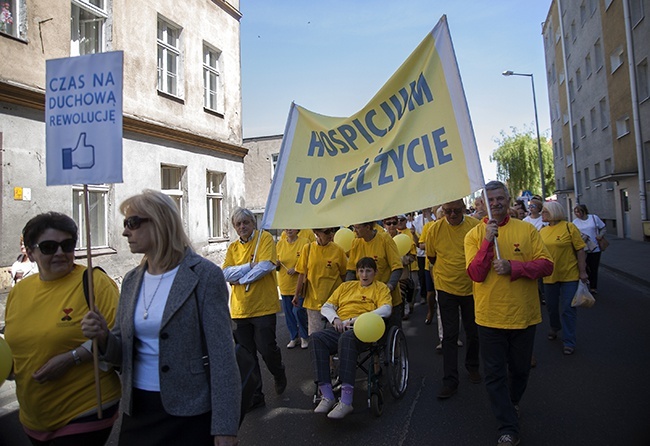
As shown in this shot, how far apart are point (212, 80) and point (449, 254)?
42.8 ft

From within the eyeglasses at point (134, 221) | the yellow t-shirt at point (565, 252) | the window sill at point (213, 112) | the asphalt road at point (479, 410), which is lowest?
the asphalt road at point (479, 410)

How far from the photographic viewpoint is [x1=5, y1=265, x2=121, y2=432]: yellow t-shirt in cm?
246

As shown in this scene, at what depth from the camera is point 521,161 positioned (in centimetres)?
4634

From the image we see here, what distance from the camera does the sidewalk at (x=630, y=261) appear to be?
11734 millimetres

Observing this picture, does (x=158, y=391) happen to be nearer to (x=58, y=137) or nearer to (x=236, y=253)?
(x=58, y=137)

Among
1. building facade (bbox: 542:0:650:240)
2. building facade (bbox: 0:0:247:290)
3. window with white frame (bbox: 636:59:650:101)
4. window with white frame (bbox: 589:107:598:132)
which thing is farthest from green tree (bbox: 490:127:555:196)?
building facade (bbox: 0:0:247:290)

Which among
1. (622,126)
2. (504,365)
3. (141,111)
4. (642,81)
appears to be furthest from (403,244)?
(622,126)

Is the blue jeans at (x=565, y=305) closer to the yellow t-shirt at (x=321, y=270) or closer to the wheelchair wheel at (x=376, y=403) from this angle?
the yellow t-shirt at (x=321, y=270)

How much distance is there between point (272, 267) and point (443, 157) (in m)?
2.18

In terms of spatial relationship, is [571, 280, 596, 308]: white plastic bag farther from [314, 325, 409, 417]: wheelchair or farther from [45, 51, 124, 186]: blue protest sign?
[45, 51, 124, 186]: blue protest sign

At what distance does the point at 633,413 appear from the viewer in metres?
4.14

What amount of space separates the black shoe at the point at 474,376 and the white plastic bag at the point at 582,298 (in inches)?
63.4

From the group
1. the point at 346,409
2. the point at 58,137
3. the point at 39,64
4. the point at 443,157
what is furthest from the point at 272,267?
the point at 39,64

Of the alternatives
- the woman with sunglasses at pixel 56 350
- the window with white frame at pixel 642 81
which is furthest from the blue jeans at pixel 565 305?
the window with white frame at pixel 642 81
